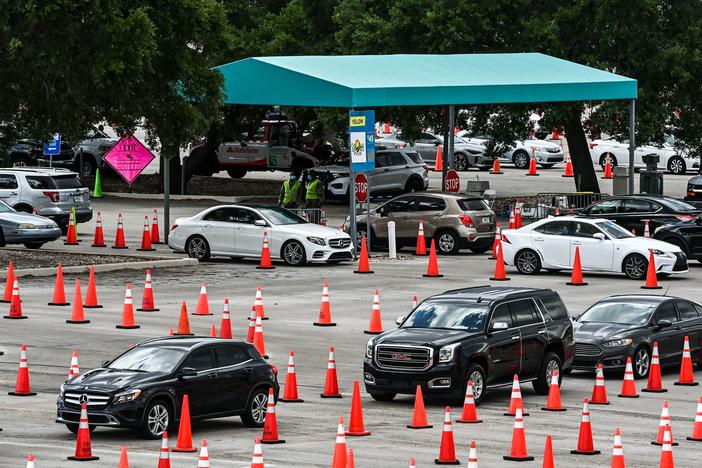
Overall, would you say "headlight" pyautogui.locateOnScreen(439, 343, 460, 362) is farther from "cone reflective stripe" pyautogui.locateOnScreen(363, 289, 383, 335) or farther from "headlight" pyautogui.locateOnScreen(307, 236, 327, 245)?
"headlight" pyautogui.locateOnScreen(307, 236, 327, 245)

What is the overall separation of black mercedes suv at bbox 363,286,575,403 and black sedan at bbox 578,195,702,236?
1708cm

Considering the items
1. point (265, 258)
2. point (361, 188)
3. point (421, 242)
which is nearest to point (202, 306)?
point (265, 258)

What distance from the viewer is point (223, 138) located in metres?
57.8

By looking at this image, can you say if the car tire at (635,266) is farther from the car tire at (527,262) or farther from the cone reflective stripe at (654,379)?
the cone reflective stripe at (654,379)

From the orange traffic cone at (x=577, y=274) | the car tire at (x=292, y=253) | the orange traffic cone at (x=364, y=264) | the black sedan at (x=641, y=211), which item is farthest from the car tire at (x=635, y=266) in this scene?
the car tire at (x=292, y=253)

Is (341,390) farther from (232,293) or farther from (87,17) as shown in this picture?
(87,17)

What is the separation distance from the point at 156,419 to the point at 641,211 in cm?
2328

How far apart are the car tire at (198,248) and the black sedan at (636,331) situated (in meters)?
14.2

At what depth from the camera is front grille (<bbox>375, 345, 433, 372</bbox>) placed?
65.1ft

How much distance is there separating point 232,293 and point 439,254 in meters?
9.25

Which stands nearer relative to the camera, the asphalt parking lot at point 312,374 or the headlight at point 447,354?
the asphalt parking lot at point 312,374

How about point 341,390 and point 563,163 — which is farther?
point 563,163

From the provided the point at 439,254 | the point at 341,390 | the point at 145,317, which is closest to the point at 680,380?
the point at 341,390

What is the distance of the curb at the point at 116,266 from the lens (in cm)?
3306
